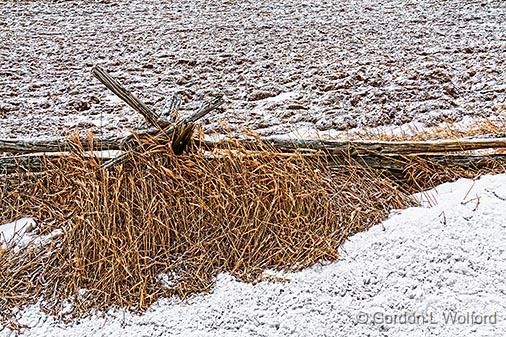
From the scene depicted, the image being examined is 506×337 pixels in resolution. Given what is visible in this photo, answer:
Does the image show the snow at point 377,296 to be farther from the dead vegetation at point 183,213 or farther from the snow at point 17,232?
the snow at point 17,232

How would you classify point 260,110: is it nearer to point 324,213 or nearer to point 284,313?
point 324,213

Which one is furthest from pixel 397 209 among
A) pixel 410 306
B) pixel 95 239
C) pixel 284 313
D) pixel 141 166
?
pixel 95 239

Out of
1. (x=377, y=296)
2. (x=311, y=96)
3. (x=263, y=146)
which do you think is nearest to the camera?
(x=377, y=296)

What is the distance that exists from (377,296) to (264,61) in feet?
8.08

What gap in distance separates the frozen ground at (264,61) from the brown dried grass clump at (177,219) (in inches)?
30.0

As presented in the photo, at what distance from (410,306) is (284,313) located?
475mm

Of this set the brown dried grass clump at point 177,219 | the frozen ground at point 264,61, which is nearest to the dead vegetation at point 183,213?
the brown dried grass clump at point 177,219

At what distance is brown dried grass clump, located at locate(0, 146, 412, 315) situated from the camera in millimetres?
2461

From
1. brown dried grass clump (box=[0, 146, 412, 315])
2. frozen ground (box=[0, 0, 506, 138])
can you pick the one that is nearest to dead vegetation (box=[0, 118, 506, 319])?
brown dried grass clump (box=[0, 146, 412, 315])

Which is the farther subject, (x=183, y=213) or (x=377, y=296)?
(x=183, y=213)

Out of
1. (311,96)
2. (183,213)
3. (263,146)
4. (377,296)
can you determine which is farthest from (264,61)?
(377,296)

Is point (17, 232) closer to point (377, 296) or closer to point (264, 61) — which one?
point (377, 296)

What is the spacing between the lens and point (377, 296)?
2.30 metres

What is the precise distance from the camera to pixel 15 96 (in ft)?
13.0
